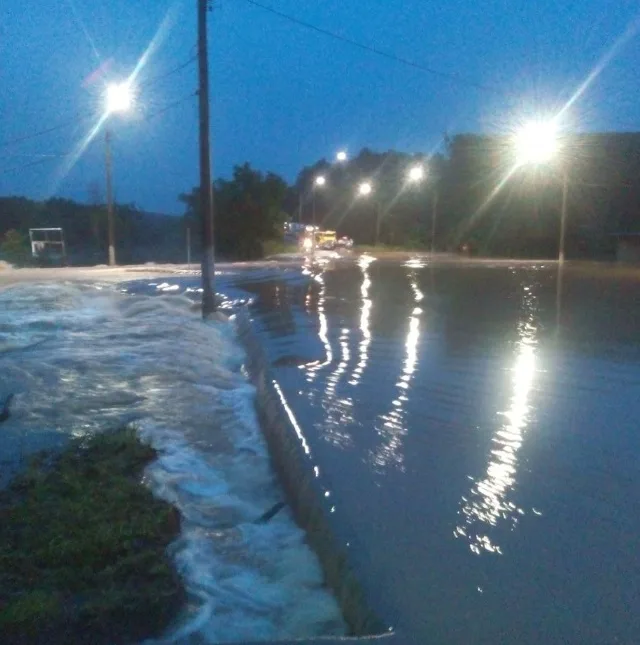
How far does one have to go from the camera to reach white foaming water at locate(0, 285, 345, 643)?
20.5 feet

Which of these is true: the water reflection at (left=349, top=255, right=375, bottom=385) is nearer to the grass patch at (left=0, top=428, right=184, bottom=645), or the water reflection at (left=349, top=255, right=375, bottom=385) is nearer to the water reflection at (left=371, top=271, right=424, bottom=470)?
the water reflection at (left=371, top=271, right=424, bottom=470)

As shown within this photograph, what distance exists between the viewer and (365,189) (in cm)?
8419

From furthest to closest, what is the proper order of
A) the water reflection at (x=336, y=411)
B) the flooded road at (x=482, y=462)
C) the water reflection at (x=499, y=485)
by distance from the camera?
the water reflection at (x=336, y=411) → the water reflection at (x=499, y=485) → the flooded road at (x=482, y=462)

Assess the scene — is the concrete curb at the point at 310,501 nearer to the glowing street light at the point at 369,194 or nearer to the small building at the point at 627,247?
the small building at the point at 627,247

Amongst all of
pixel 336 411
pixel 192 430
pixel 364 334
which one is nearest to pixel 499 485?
pixel 336 411

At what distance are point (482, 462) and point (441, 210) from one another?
196ft

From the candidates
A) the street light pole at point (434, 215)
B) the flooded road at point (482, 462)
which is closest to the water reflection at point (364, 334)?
the flooded road at point (482, 462)

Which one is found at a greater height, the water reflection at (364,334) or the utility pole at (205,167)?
the utility pole at (205,167)

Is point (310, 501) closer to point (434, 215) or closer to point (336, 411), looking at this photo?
point (336, 411)

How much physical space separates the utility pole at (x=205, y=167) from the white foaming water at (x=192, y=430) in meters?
0.77

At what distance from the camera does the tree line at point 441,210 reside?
53.5 meters

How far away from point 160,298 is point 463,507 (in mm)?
19402

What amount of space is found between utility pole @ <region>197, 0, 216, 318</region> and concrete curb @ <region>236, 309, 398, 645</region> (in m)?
8.34

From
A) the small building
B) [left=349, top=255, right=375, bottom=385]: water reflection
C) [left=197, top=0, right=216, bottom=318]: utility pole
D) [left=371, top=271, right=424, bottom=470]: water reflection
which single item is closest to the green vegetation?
the small building
